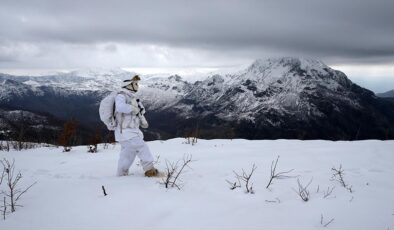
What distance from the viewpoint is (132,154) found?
6480 mm

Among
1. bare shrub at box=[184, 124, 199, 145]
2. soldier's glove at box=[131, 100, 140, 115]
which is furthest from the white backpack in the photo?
bare shrub at box=[184, 124, 199, 145]

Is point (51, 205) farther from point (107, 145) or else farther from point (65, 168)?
point (107, 145)

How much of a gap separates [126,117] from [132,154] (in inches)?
29.1

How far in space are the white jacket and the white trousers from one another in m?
0.12

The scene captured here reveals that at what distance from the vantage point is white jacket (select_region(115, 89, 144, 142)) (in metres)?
6.46

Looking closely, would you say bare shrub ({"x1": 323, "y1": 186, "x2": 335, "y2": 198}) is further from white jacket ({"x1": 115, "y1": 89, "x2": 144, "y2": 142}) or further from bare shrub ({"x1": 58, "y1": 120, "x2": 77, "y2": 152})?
bare shrub ({"x1": 58, "y1": 120, "x2": 77, "y2": 152})

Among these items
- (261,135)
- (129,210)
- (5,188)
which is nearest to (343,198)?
(129,210)

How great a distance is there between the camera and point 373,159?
273 inches

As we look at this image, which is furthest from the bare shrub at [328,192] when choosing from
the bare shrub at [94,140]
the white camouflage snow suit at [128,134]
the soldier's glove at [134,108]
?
the bare shrub at [94,140]

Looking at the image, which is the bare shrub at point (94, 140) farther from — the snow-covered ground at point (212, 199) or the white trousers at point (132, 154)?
the white trousers at point (132, 154)

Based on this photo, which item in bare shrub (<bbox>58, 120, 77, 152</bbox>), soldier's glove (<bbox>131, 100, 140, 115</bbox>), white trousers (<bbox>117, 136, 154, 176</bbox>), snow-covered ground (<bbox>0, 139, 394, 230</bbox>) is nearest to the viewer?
snow-covered ground (<bbox>0, 139, 394, 230</bbox>)

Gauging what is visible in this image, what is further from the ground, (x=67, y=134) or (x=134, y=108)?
(x=134, y=108)

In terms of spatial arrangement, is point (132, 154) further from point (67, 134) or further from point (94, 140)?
point (67, 134)

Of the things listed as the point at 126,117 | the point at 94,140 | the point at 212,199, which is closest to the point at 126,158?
the point at 126,117
